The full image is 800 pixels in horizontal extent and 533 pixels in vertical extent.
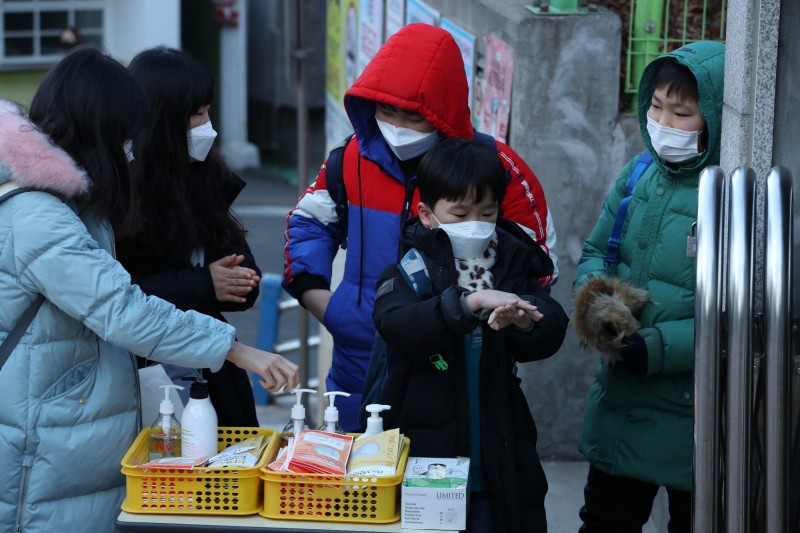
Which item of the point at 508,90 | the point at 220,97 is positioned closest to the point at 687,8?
the point at 508,90

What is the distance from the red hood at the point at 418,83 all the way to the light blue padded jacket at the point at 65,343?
1.01m

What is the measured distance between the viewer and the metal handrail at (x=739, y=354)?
2.54 meters

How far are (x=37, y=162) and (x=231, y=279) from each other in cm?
95

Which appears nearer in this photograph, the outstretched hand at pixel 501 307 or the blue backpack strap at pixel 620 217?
the outstretched hand at pixel 501 307

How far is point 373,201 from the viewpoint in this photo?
12.1 feet

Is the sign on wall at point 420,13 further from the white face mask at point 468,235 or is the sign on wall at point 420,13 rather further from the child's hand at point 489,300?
the child's hand at point 489,300

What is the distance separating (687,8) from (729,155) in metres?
2.28

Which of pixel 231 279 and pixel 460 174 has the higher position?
pixel 460 174

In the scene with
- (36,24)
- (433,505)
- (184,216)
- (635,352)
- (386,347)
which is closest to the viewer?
(433,505)

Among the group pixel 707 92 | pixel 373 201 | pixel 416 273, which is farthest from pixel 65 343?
pixel 707 92

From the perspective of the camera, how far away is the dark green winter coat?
3.46 meters

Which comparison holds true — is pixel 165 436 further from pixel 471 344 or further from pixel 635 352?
pixel 635 352

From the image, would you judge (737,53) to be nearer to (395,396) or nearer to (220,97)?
(395,396)

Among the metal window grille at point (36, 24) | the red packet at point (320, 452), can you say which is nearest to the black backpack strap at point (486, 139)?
the red packet at point (320, 452)
